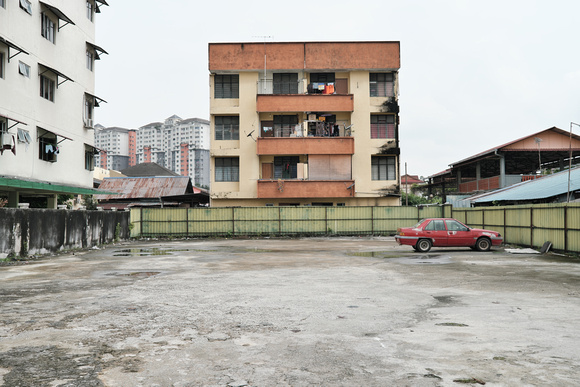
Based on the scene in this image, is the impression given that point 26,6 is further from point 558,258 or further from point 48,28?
point 558,258

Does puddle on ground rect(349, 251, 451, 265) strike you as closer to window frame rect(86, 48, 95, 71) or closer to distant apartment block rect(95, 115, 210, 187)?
window frame rect(86, 48, 95, 71)

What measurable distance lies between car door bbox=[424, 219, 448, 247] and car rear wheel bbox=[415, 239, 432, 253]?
22 centimetres

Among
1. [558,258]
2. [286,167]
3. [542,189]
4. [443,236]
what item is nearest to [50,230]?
[443,236]

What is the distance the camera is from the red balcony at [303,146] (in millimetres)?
→ 38219

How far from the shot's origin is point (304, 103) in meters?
38.5

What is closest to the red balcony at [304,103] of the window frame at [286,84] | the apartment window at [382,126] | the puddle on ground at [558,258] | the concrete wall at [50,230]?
the window frame at [286,84]

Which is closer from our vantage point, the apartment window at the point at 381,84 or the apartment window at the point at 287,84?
the apartment window at the point at 287,84

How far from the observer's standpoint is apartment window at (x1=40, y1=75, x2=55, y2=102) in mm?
26641

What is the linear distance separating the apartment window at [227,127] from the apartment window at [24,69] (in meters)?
16.2

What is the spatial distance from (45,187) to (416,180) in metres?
76.3

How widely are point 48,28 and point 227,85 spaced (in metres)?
14.7

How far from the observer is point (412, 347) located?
5.49m

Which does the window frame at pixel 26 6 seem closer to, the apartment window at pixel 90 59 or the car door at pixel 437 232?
the apartment window at pixel 90 59

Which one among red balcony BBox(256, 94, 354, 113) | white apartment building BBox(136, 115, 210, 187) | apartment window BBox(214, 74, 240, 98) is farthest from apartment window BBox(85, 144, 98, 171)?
white apartment building BBox(136, 115, 210, 187)
